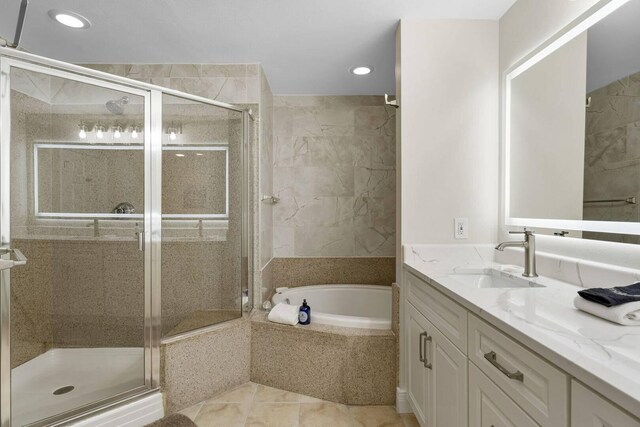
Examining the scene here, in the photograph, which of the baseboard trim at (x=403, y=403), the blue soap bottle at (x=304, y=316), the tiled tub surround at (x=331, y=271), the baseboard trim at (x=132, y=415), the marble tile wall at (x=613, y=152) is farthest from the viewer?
the tiled tub surround at (x=331, y=271)

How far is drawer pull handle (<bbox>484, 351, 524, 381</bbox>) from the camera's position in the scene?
32.3 inches

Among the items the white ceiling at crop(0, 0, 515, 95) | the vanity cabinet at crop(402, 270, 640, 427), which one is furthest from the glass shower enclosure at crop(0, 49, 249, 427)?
the vanity cabinet at crop(402, 270, 640, 427)

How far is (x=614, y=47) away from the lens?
1.19 metres

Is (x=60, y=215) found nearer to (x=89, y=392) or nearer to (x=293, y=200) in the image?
(x=89, y=392)

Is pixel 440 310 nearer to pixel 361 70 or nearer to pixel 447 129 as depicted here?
pixel 447 129

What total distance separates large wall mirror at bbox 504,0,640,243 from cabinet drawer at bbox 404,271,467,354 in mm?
648

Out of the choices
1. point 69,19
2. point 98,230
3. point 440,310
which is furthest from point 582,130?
point 69,19

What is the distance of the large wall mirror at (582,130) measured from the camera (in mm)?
1137

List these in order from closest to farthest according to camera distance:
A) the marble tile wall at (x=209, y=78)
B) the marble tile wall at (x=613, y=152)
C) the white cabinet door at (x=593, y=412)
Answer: the white cabinet door at (x=593, y=412) < the marble tile wall at (x=613, y=152) < the marble tile wall at (x=209, y=78)

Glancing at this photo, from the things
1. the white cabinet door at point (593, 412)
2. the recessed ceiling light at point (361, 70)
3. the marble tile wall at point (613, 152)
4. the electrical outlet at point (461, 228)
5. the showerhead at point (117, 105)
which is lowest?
the white cabinet door at point (593, 412)

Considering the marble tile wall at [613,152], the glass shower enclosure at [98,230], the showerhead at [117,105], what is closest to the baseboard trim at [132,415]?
the glass shower enclosure at [98,230]

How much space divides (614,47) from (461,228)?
1.02m

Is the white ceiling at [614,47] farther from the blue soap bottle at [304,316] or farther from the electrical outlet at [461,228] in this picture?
the blue soap bottle at [304,316]

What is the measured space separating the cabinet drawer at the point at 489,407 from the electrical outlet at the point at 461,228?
3.04 ft
